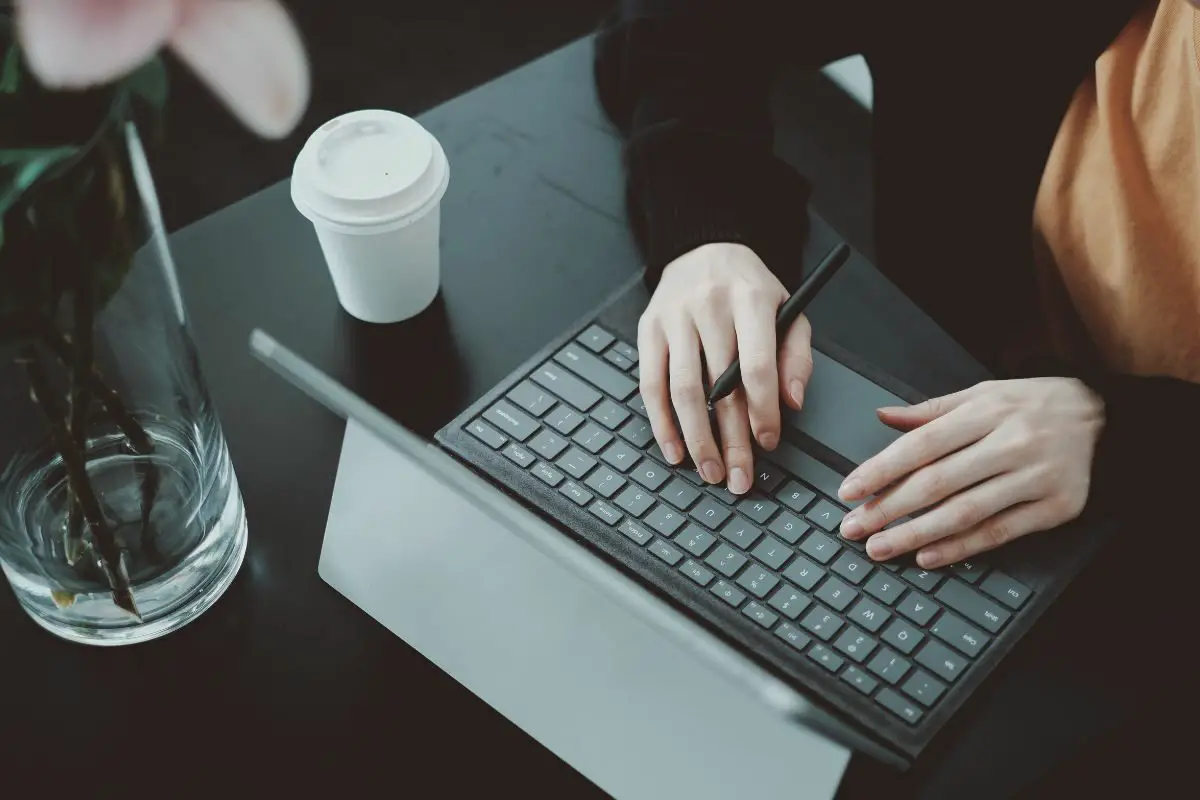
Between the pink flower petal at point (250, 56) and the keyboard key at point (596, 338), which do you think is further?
the keyboard key at point (596, 338)

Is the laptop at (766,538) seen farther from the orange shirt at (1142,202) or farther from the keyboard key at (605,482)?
the orange shirt at (1142,202)

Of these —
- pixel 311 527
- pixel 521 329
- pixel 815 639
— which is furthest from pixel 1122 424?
pixel 311 527

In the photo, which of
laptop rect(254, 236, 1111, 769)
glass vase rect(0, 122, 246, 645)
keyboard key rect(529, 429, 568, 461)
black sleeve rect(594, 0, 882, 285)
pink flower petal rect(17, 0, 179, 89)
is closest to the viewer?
pink flower petal rect(17, 0, 179, 89)

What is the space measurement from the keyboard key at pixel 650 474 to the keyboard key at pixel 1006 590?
19 cm

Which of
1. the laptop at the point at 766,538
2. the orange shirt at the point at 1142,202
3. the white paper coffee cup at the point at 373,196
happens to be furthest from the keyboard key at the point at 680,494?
the orange shirt at the point at 1142,202

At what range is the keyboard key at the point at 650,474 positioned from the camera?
25.8 inches

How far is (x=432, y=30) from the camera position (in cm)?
196

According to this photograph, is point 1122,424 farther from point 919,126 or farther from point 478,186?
point 478,186

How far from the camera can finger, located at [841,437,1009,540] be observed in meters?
0.63

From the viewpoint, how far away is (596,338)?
2.40 ft

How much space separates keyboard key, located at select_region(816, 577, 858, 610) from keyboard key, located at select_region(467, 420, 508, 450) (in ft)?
0.67

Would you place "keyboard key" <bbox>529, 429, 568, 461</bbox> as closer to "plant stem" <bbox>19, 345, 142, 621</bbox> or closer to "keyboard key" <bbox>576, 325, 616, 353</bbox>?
"keyboard key" <bbox>576, 325, 616, 353</bbox>

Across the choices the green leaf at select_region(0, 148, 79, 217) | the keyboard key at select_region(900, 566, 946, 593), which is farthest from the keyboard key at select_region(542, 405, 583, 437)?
the green leaf at select_region(0, 148, 79, 217)

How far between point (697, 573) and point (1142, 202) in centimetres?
43
